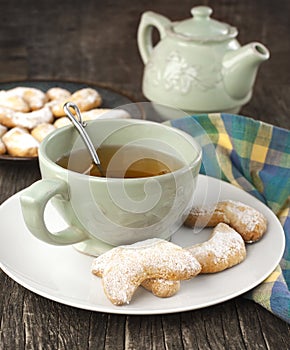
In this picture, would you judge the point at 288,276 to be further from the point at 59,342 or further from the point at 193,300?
the point at 59,342

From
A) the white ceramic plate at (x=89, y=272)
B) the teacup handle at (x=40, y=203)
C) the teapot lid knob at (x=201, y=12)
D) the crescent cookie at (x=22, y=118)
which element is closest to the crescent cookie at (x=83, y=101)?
the crescent cookie at (x=22, y=118)

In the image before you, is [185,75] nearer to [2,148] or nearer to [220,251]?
[2,148]

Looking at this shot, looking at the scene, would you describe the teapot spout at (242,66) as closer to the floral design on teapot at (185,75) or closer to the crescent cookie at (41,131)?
the floral design on teapot at (185,75)

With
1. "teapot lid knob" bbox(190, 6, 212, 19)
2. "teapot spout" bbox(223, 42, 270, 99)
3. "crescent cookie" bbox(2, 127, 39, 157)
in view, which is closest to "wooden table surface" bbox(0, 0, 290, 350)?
"crescent cookie" bbox(2, 127, 39, 157)

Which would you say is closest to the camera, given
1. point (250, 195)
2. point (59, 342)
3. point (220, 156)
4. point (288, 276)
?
point (59, 342)

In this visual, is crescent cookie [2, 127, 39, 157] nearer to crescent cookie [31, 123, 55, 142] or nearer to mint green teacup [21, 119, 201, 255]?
crescent cookie [31, 123, 55, 142]

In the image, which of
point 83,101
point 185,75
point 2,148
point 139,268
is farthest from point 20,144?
point 139,268

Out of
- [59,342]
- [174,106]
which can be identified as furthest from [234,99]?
[59,342]

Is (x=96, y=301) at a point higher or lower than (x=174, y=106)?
higher
